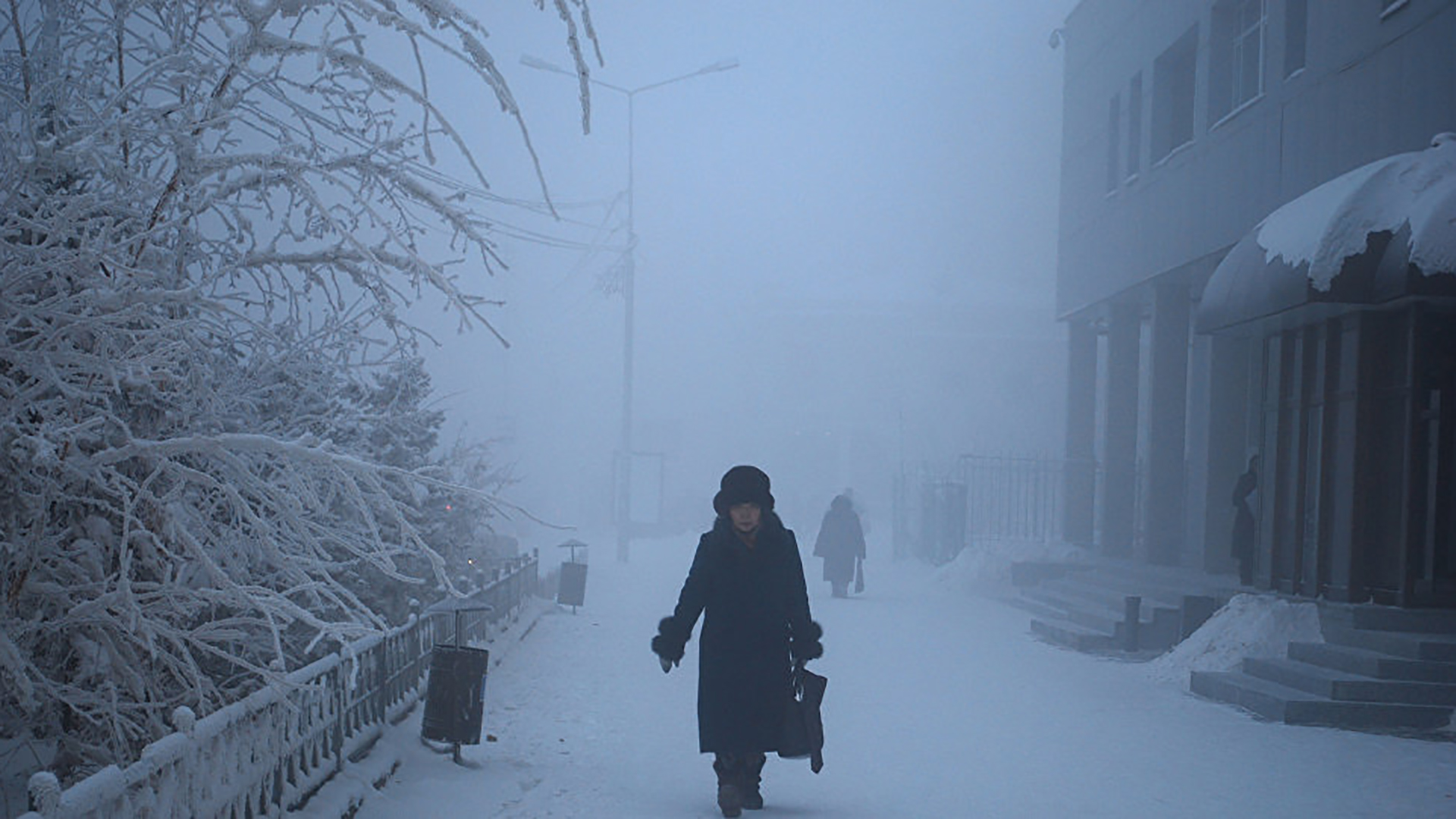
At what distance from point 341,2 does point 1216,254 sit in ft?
51.1

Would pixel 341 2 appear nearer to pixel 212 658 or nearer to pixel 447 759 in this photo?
pixel 212 658

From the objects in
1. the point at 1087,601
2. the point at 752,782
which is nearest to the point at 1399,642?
the point at 752,782

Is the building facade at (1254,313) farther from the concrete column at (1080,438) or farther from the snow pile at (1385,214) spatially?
the snow pile at (1385,214)

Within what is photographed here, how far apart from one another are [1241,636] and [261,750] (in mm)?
9651

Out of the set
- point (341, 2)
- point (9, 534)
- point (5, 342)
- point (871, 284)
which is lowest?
point (9, 534)

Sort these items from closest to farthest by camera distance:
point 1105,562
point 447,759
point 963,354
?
point 447,759, point 1105,562, point 963,354

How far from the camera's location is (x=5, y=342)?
4.33 meters

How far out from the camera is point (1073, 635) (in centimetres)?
1555

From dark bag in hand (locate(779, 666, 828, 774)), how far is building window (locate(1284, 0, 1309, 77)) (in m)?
12.6

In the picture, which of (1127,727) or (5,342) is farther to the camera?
(1127,727)

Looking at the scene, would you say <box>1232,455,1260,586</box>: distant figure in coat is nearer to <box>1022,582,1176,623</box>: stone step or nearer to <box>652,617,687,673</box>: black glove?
<box>1022,582,1176,623</box>: stone step

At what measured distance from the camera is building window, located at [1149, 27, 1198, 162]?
20.5 metres

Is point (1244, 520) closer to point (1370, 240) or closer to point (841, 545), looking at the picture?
point (1370, 240)

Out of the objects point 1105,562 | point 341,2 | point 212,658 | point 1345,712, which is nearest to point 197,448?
point 341,2
